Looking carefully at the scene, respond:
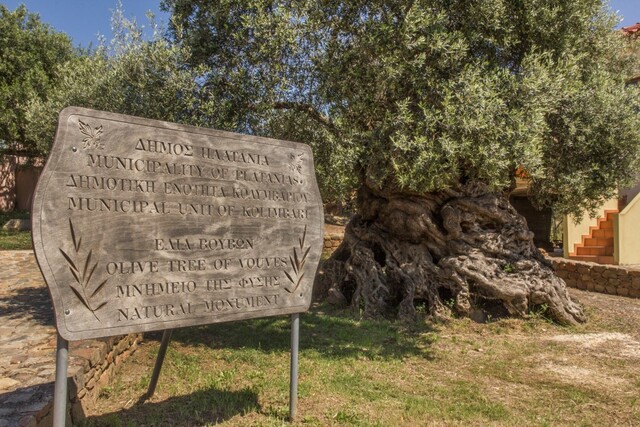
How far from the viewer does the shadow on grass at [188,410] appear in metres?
4.39

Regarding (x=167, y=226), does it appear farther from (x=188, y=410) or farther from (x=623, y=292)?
(x=623, y=292)

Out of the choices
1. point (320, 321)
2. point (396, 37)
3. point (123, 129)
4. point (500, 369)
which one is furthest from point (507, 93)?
point (123, 129)

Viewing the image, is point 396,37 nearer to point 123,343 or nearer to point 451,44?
point 451,44

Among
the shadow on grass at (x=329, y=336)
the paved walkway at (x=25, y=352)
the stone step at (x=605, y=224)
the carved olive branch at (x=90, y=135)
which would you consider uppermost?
the carved olive branch at (x=90, y=135)

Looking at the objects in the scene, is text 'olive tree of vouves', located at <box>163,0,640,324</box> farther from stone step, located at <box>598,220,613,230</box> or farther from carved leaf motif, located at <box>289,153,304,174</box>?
stone step, located at <box>598,220,613,230</box>

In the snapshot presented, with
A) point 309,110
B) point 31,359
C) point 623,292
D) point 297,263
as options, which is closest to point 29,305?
point 31,359

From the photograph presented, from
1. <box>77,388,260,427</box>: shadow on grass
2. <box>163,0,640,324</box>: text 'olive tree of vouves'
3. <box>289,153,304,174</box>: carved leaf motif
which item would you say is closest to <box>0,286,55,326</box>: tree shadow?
<box>77,388,260,427</box>: shadow on grass

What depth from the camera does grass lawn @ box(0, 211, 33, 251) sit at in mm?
16575

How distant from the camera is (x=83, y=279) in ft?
10.3

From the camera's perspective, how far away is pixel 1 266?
12.8 metres

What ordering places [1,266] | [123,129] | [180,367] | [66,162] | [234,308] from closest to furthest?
[66,162], [123,129], [234,308], [180,367], [1,266]

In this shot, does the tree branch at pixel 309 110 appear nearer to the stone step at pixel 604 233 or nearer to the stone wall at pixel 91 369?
the stone wall at pixel 91 369

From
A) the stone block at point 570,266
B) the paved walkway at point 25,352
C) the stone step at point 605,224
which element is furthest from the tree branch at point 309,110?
the stone step at point 605,224

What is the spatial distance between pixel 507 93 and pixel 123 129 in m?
5.32
